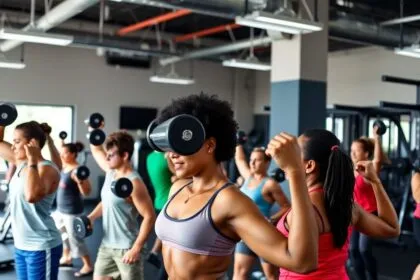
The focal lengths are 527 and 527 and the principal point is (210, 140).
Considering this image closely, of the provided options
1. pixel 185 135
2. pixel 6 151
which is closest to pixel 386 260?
pixel 6 151

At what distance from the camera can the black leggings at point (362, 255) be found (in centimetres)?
367

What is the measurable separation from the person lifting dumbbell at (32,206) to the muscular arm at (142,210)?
0.36 meters

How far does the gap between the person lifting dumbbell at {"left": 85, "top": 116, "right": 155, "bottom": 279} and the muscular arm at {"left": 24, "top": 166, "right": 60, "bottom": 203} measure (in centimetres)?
27

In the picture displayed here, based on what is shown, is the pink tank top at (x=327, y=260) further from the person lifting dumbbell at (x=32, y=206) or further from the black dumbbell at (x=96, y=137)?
the black dumbbell at (x=96, y=137)

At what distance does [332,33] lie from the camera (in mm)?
5992

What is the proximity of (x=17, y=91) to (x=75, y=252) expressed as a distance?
5.00 meters

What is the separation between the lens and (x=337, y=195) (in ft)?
4.68

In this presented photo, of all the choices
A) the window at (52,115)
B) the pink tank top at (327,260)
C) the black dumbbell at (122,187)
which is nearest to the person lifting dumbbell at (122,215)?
the black dumbbell at (122,187)

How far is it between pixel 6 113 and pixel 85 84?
22.8ft

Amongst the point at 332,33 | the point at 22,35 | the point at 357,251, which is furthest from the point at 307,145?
the point at 332,33

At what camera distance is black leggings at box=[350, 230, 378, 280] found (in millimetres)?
3672

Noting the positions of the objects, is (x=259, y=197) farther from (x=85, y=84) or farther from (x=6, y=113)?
(x=85, y=84)

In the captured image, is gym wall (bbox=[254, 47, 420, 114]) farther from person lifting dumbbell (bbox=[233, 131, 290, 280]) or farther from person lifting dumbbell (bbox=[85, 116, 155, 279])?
person lifting dumbbell (bbox=[85, 116, 155, 279])

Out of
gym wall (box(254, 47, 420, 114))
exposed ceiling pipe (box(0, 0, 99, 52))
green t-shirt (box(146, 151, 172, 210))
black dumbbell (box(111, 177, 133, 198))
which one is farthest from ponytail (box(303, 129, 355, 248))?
gym wall (box(254, 47, 420, 114))
